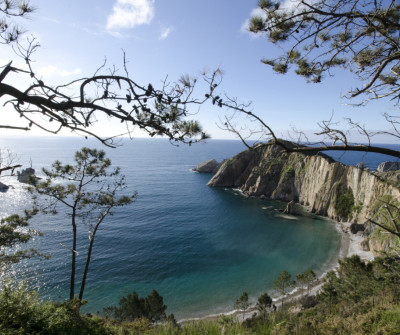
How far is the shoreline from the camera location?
2044cm

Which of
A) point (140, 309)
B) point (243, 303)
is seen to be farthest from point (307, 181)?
point (140, 309)

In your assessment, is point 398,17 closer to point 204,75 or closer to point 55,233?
point 204,75

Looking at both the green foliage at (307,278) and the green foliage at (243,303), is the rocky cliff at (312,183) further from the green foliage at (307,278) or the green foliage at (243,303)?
the green foliage at (243,303)

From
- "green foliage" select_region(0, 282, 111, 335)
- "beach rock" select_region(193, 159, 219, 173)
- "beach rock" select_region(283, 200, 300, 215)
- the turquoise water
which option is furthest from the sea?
"beach rock" select_region(193, 159, 219, 173)

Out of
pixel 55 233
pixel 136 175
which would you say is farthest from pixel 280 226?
pixel 136 175

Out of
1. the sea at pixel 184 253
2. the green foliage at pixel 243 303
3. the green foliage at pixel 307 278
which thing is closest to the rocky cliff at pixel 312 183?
the sea at pixel 184 253

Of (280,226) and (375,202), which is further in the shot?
(280,226)

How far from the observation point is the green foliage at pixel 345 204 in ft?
135

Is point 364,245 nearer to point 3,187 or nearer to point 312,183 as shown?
point 312,183

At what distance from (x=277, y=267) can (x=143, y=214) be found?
25599mm

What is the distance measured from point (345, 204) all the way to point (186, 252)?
2996 centimetres

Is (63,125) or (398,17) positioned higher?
(398,17)

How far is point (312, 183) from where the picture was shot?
51.3 meters

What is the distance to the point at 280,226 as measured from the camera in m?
40.6
